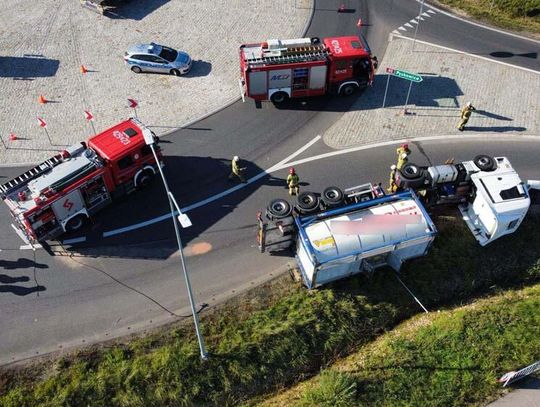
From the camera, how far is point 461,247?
20.4 m

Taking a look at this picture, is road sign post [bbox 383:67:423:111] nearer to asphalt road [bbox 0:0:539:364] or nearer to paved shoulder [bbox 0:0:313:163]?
asphalt road [bbox 0:0:539:364]

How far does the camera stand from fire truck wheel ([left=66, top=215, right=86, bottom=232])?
20.1 m

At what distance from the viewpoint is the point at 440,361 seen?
58.2 feet

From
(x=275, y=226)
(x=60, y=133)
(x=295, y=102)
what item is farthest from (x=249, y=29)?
(x=275, y=226)

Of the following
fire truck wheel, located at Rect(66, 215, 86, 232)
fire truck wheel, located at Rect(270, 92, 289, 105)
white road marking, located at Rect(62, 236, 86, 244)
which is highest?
fire truck wheel, located at Rect(270, 92, 289, 105)

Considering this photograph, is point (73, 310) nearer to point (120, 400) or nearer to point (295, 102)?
point (120, 400)

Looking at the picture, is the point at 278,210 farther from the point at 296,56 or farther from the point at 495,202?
the point at 296,56

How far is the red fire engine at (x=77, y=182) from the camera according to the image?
18812mm

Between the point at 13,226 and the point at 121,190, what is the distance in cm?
458

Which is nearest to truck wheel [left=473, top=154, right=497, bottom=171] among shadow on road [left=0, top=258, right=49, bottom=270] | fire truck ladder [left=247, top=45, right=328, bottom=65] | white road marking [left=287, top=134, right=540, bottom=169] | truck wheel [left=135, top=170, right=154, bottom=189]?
white road marking [left=287, top=134, right=540, bottom=169]

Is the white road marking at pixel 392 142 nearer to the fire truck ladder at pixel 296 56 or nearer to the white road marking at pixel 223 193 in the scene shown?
the white road marking at pixel 223 193

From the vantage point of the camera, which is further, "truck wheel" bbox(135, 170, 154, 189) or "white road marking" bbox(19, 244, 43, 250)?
"truck wheel" bbox(135, 170, 154, 189)

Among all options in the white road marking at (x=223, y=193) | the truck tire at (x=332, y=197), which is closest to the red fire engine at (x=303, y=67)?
the white road marking at (x=223, y=193)

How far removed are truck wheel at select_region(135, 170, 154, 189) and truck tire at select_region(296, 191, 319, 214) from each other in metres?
7.35
